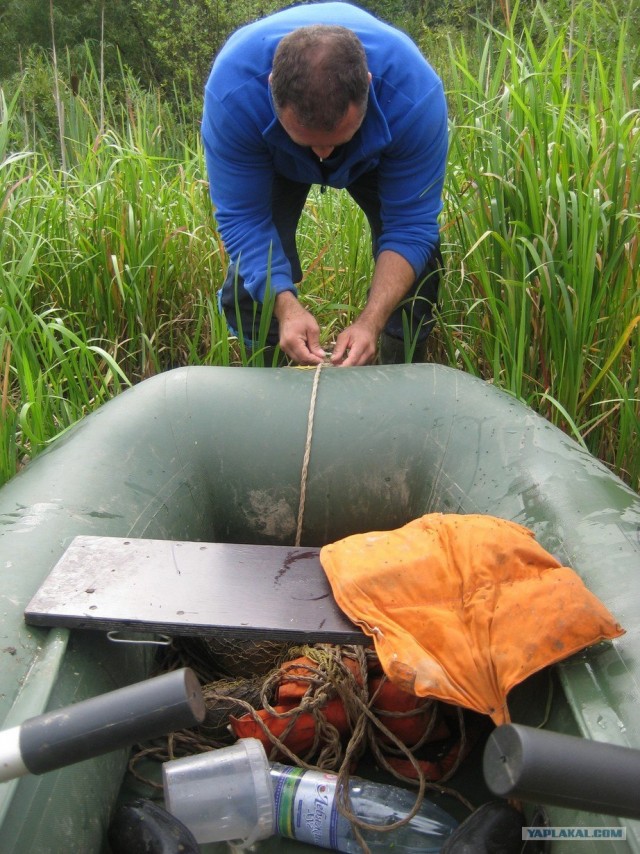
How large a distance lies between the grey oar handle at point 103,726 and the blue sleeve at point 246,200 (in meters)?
1.42

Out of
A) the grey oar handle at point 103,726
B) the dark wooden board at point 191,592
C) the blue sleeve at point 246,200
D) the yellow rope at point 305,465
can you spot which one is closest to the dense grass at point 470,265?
the blue sleeve at point 246,200

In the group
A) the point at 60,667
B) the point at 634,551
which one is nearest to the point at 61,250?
the point at 60,667

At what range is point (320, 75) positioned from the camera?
1.72m

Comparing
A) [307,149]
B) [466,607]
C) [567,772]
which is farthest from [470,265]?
[567,772]

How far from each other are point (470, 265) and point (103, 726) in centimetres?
185

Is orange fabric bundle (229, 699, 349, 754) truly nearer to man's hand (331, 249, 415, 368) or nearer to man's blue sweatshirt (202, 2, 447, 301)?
man's hand (331, 249, 415, 368)

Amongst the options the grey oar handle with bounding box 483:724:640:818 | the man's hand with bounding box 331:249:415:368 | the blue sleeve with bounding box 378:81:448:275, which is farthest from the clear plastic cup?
the blue sleeve with bounding box 378:81:448:275

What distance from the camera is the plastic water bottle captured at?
128cm

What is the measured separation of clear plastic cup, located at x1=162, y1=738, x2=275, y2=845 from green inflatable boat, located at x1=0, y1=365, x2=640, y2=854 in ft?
0.31

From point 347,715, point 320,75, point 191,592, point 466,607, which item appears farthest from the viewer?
point 320,75

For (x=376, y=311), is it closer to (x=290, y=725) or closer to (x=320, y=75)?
(x=320, y=75)

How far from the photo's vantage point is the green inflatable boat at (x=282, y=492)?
1.13 meters

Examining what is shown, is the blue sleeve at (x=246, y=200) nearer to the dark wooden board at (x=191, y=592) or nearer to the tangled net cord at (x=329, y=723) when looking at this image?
the dark wooden board at (x=191, y=592)

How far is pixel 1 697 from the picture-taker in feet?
3.53
